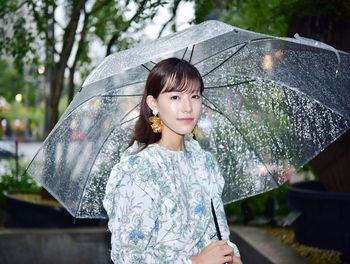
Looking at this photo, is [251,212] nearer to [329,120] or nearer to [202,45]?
[329,120]

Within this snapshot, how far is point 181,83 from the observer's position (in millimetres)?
2613

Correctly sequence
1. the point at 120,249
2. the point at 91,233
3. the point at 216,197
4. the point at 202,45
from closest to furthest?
the point at 120,249 < the point at 216,197 < the point at 202,45 < the point at 91,233

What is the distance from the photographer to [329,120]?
372cm

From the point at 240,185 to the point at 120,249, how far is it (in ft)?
4.94

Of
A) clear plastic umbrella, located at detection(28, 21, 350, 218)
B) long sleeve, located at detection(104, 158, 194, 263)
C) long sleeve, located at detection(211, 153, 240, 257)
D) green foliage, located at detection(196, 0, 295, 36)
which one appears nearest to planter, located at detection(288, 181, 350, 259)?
green foliage, located at detection(196, 0, 295, 36)

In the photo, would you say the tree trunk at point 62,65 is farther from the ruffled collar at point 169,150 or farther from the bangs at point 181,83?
the bangs at point 181,83

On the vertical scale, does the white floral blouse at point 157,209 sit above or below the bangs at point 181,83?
below

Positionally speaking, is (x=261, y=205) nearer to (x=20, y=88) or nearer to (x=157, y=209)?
(x=157, y=209)

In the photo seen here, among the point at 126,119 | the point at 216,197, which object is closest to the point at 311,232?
the point at 126,119

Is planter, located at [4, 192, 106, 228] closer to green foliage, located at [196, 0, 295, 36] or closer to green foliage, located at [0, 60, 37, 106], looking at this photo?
green foliage, located at [0, 60, 37, 106]

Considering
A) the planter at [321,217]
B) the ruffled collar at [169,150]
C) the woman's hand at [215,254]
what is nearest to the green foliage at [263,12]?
the planter at [321,217]

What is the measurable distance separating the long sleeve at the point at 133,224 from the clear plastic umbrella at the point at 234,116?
701 millimetres

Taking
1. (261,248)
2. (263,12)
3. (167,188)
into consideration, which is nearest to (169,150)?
(167,188)

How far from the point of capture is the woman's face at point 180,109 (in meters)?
2.63
